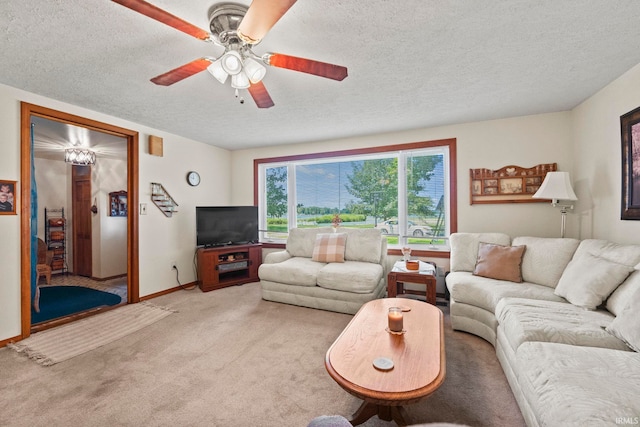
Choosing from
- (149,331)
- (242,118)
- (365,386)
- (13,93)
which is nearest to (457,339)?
(365,386)

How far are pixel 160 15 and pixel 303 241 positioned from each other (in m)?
3.16

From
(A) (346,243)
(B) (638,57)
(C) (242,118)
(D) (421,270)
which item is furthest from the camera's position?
(A) (346,243)

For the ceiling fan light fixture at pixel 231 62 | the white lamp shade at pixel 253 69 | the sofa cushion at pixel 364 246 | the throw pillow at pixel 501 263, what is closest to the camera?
the ceiling fan light fixture at pixel 231 62

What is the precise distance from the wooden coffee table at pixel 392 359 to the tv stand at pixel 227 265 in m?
2.82

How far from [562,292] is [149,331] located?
12.3 feet

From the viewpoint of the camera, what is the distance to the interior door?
500 centimetres

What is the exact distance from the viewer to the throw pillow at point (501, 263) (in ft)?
8.64

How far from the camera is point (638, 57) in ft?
6.75

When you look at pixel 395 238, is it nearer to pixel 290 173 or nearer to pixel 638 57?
pixel 290 173

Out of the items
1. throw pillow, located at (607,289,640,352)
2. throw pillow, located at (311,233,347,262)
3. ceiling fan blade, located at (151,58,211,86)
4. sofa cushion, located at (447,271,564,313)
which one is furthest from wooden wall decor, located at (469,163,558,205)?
ceiling fan blade, located at (151,58,211,86)

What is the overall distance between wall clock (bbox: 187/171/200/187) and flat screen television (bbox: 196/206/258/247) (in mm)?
536

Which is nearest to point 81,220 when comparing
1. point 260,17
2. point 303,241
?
point 303,241

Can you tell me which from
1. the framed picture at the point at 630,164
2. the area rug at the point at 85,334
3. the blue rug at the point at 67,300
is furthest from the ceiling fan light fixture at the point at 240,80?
the blue rug at the point at 67,300

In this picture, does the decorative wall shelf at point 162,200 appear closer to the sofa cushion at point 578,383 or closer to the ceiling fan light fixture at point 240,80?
the ceiling fan light fixture at point 240,80
